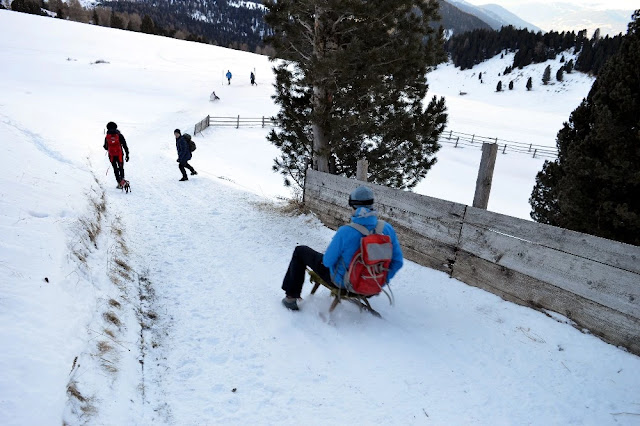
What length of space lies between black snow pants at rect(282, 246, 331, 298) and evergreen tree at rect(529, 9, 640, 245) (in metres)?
4.56

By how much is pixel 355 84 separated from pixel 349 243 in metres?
4.00

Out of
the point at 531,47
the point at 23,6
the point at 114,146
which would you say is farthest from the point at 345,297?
the point at 23,6

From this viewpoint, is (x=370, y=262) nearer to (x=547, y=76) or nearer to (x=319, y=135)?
(x=319, y=135)

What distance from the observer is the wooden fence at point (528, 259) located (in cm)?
323

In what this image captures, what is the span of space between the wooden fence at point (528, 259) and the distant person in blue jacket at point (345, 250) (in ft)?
4.47

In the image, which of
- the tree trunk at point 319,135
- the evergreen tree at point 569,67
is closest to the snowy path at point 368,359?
the tree trunk at point 319,135

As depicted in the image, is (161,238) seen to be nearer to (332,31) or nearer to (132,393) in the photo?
(132,393)

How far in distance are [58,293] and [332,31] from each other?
5.61 m

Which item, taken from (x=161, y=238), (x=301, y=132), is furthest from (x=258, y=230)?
(x=301, y=132)

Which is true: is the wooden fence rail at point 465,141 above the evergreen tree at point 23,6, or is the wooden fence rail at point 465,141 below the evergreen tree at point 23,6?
below

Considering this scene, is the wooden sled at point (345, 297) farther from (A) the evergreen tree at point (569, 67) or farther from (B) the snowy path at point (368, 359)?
(A) the evergreen tree at point (569, 67)

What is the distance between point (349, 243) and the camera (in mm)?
3424

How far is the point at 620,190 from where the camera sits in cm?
561

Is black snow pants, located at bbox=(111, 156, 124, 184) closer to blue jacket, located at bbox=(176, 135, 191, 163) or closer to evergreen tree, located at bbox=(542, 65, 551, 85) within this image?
blue jacket, located at bbox=(176, 135, 191, 163)
